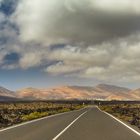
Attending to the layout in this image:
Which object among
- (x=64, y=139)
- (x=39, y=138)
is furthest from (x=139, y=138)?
(x=39, y=138)

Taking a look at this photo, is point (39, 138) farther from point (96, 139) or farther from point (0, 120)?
point (0, 120)

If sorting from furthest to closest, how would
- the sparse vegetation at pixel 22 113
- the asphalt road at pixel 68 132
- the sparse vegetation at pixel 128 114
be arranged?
the sparse vegetation at pixel 22 113 → the sparse vegetation at pixel 128 114 → the asphalt road at pixel 68 132

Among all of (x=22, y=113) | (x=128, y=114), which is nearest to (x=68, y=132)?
(x=128, y=114)

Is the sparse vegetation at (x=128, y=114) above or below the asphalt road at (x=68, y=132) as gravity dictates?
above

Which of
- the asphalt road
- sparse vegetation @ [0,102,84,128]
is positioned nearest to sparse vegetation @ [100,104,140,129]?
the asphalt road

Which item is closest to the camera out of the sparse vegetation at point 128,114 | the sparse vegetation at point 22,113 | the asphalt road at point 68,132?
the asphalt road at point 68,132

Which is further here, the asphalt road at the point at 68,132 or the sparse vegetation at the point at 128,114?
the sparse vegetation at the point at 128,114

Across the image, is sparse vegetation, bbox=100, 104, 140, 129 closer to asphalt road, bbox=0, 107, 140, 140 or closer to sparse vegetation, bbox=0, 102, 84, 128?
asphalt road, bbox=0, 107, 140, 140

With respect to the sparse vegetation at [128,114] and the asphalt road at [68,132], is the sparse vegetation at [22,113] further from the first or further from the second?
the sparse vegetation at [128,114]

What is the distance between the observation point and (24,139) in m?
16.1

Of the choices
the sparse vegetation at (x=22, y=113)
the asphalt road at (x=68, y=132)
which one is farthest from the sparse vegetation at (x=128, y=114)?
the sparse vegetation at (x=22, y=113)

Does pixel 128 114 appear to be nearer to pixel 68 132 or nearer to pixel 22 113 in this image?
pixel 22 113

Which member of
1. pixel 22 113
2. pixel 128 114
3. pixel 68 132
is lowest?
pixel 68 132

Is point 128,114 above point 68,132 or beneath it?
above
